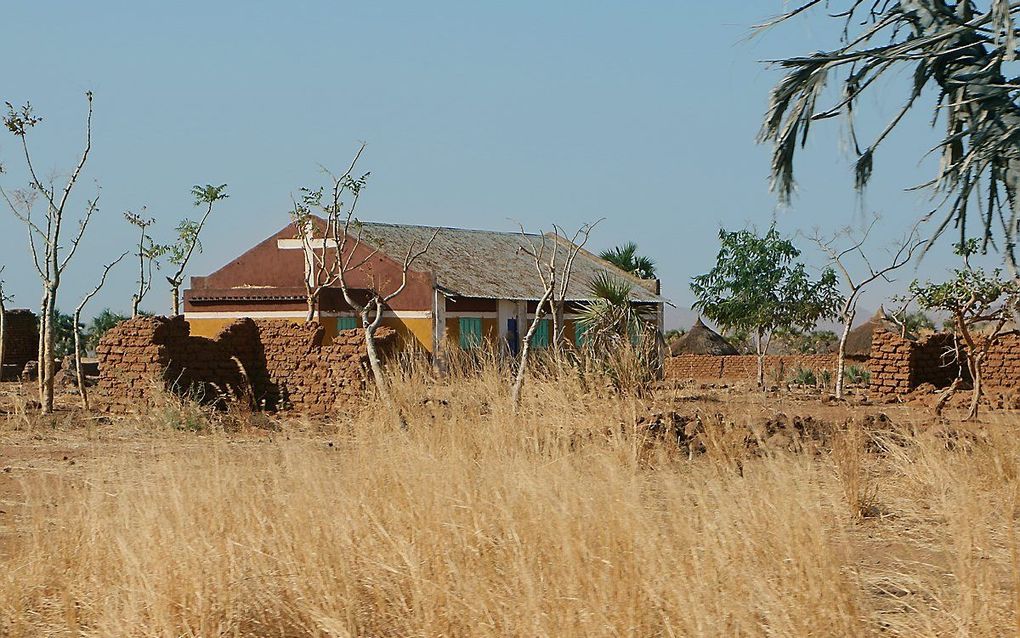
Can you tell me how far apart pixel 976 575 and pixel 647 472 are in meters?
3.97

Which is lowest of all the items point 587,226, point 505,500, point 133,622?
point 133,622

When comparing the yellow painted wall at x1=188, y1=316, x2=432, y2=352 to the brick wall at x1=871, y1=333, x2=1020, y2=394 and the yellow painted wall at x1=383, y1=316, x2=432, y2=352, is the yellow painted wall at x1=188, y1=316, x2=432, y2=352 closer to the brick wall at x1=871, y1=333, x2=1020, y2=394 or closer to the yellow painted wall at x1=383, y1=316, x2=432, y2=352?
the yellow painted wall at x1=383, y1=316, x2=432, y2=352

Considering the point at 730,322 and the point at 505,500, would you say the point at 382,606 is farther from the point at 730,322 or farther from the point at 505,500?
the point at 730,322

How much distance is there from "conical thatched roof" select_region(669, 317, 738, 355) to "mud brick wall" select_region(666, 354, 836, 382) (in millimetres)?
3604

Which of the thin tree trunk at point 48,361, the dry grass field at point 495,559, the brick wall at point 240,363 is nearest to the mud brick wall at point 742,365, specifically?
the brick wall at point 240,363

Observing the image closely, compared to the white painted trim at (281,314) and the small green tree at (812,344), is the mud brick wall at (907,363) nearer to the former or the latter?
the white painted trim at (281,314)

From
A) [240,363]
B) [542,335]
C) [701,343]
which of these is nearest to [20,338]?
[542,335]

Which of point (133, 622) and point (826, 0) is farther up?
point (826, 0)

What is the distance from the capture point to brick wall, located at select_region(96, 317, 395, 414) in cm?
1714

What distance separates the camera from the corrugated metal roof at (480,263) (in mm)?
32938

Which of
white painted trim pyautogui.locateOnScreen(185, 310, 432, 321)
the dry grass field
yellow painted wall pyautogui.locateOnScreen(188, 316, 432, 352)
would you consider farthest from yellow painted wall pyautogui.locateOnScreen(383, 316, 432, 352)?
the dry grass field

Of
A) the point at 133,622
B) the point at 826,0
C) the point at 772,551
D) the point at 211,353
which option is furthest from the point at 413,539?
the point at 211,353

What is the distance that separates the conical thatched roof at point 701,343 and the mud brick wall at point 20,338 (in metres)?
20.5

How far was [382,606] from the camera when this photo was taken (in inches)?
190
